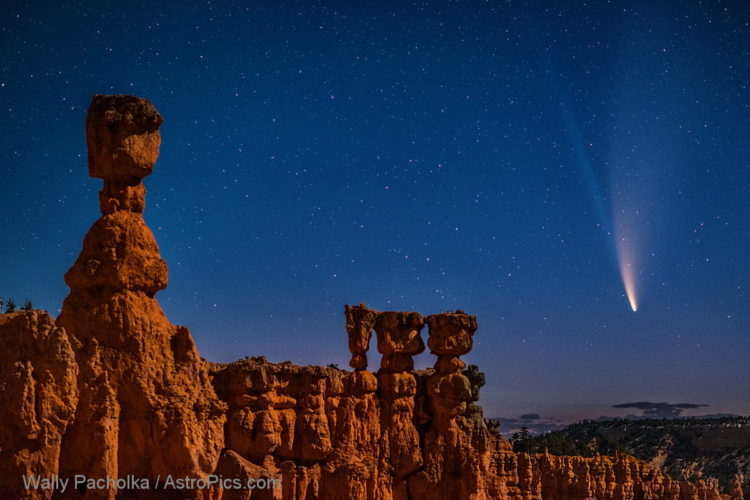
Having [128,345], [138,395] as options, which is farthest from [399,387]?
[138,395]

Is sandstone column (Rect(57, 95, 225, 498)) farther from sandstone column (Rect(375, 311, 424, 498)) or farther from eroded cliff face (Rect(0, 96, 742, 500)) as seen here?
sandstone column (Rect(375, 311, 424, 498))

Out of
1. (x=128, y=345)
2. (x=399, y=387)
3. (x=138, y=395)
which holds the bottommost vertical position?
(x=138, y=395)

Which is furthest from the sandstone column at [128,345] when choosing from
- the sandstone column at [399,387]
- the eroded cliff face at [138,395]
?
the sandstone column at [399,387]

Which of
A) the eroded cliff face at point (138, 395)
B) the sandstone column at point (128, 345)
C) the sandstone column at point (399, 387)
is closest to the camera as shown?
the eroded cliff face at point (138, 395)

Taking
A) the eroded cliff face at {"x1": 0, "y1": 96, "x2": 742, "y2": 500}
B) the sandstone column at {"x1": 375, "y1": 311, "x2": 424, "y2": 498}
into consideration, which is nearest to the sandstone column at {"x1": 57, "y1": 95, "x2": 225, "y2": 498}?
the eroded cliff face at {"x1": 0, "y1": 96, "x2": 742, "y2": 500}

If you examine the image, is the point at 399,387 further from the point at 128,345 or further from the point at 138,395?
the point at 138,395

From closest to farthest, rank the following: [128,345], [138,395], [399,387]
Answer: [138,395], [128,345], [399,387]

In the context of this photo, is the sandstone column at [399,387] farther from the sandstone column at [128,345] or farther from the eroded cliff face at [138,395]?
the sandstone column at [128,345]

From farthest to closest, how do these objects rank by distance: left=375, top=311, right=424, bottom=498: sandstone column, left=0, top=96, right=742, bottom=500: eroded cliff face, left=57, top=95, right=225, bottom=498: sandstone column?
left=375, top=311, right=424, bottom=498: sandstone column → left=57, top=95, right=225, bottom=498: sandstone column → left=0, top=96, right=742, bottom=500: eroded cliff face

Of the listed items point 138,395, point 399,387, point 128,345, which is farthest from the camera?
point 399,387

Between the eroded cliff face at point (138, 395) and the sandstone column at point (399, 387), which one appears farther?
the sandstone column at point (399, 387)

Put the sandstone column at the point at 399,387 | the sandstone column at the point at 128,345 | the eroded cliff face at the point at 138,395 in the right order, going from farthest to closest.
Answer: the sandstone column at the point at 399,387 → the sandstone column at the point at 128,345 → the eroded cliff face at the point at 138,395

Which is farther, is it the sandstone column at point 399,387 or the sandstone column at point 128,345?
the sandstone column at point 399,387

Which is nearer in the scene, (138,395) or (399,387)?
(138,395)
